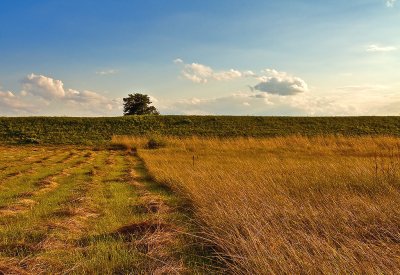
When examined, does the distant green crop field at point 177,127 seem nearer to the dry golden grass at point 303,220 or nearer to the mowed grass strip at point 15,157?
the mowed grass strip at point 15,157

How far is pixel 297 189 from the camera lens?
9305 millimetres

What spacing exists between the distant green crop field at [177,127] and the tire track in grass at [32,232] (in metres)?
27.8

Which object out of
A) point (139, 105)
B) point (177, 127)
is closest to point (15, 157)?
point (177, 127)

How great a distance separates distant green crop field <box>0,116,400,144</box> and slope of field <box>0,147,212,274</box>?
26.8 metres

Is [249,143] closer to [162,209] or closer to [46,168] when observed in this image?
[46,168]

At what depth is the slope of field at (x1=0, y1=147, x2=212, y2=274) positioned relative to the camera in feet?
15.7

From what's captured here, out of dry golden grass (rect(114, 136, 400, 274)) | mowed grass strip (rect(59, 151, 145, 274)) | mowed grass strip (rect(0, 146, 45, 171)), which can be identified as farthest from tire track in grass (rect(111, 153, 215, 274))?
mowed grass strip (rect(0, 146, 45, 171))

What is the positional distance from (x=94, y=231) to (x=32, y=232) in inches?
36.7

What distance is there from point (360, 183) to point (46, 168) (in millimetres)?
11968

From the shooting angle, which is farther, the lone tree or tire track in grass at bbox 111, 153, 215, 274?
the lone tree

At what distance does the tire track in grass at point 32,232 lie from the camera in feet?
16.0

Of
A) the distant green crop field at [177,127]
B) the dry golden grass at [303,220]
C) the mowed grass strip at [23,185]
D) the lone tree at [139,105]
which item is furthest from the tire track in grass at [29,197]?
the lone tree at [139,105]

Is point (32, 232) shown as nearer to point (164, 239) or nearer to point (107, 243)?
point (107, 243)

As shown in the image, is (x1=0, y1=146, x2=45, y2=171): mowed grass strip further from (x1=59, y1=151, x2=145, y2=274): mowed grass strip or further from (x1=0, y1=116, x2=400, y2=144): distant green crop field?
(x1=0, y1=116, x2=400, y2=144): distant green crop field
